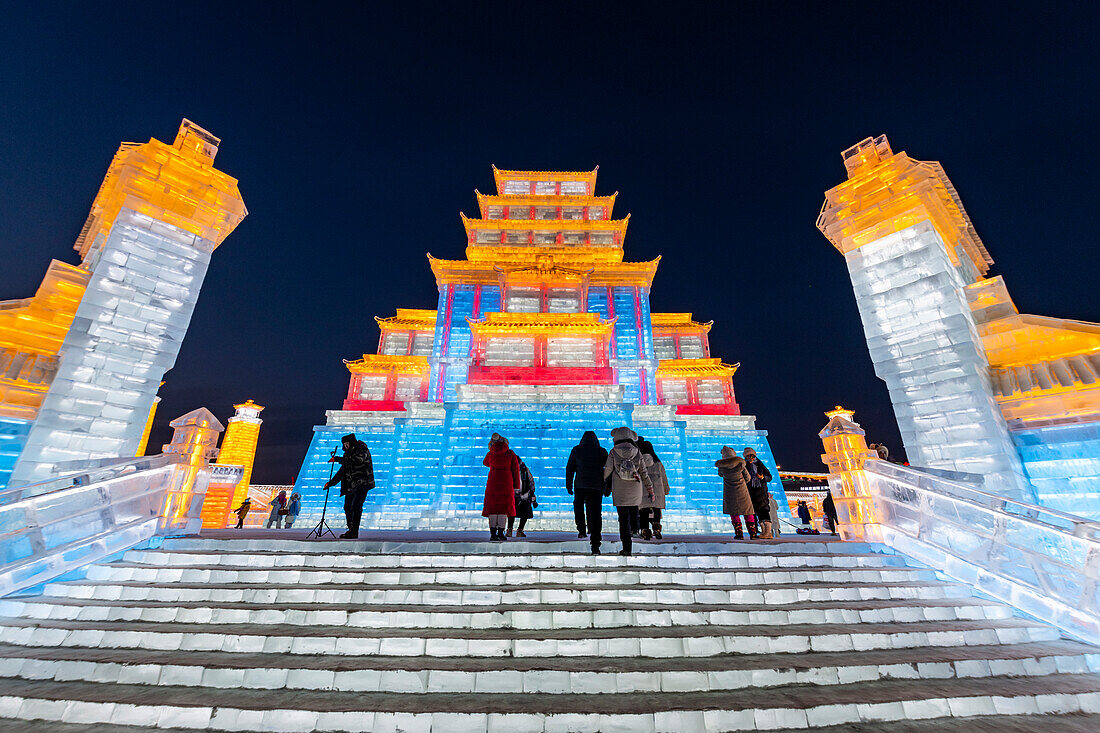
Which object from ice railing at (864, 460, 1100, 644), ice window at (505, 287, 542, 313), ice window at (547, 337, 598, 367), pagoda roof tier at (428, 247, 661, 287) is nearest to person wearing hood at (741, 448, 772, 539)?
ice railing at (864, 460, 1100, 644)

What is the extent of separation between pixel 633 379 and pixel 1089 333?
14.5 metres

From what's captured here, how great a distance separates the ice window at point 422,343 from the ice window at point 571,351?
11008 mm

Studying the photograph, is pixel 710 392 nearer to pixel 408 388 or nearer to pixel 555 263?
pixel 555 263

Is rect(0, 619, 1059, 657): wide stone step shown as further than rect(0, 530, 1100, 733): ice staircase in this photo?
Yes

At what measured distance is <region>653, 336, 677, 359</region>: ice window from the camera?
27516mm

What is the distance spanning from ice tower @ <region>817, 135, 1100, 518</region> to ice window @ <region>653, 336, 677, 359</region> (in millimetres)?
17213

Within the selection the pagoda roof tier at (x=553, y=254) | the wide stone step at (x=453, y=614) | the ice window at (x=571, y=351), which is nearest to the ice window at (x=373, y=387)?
the pagoda roof tier at (x=553, y=254)

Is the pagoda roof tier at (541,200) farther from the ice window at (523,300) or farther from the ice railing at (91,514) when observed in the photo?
the ice railing at (91,514)

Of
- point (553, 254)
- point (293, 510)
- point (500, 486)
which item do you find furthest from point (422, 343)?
point (500, 486)

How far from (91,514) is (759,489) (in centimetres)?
1060

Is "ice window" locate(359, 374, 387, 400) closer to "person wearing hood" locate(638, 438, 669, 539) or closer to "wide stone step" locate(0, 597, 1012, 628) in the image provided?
Answer: "person wearing hood" locate(638, 438, 669, 539)

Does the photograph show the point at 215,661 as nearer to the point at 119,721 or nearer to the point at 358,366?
the point at 119,721

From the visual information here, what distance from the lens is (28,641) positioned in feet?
13.1

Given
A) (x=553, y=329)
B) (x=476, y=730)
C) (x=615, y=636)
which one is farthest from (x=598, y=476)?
(x=553, y=329)
